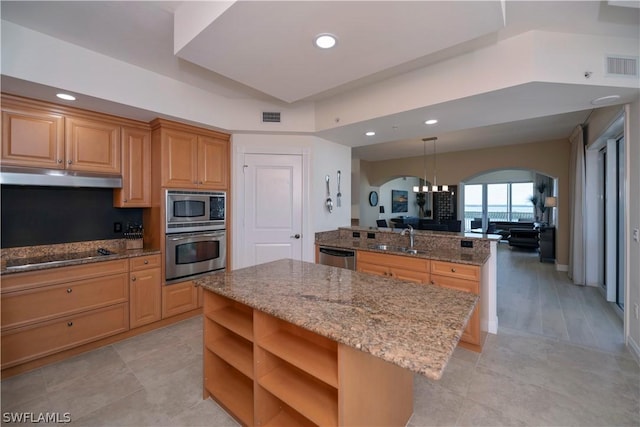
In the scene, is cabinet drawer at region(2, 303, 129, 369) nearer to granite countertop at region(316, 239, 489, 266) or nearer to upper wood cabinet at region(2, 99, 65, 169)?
upper wood cabinet at region(2, 99, 65, 169)

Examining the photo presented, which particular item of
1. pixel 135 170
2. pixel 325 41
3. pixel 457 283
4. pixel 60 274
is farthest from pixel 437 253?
pixel 60 274

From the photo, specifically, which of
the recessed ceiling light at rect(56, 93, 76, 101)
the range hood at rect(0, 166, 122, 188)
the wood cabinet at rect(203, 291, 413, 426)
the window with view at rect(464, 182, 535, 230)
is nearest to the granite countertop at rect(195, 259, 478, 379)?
the wood cabinet at rect(203, 291, 413, 426)

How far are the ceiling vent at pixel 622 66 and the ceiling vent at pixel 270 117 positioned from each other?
3.09 meters

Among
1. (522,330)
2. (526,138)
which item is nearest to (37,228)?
(522,330)

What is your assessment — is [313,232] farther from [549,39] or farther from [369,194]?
[369,194]

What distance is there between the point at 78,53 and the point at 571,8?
3.76 metres

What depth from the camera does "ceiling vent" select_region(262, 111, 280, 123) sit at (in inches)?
139

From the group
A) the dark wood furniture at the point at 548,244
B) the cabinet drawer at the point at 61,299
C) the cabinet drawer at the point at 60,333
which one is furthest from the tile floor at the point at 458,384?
the dark wood furniture at the point at 548,244

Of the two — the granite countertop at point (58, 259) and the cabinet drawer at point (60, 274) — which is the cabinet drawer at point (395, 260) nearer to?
the granite countertop at point (58, 259)

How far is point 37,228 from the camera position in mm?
2674

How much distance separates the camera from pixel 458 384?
211cm

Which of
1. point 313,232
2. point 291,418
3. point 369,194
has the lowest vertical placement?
point 291,418

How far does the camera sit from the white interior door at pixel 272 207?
145 inches

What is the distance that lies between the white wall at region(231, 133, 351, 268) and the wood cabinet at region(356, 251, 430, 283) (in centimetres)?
81
